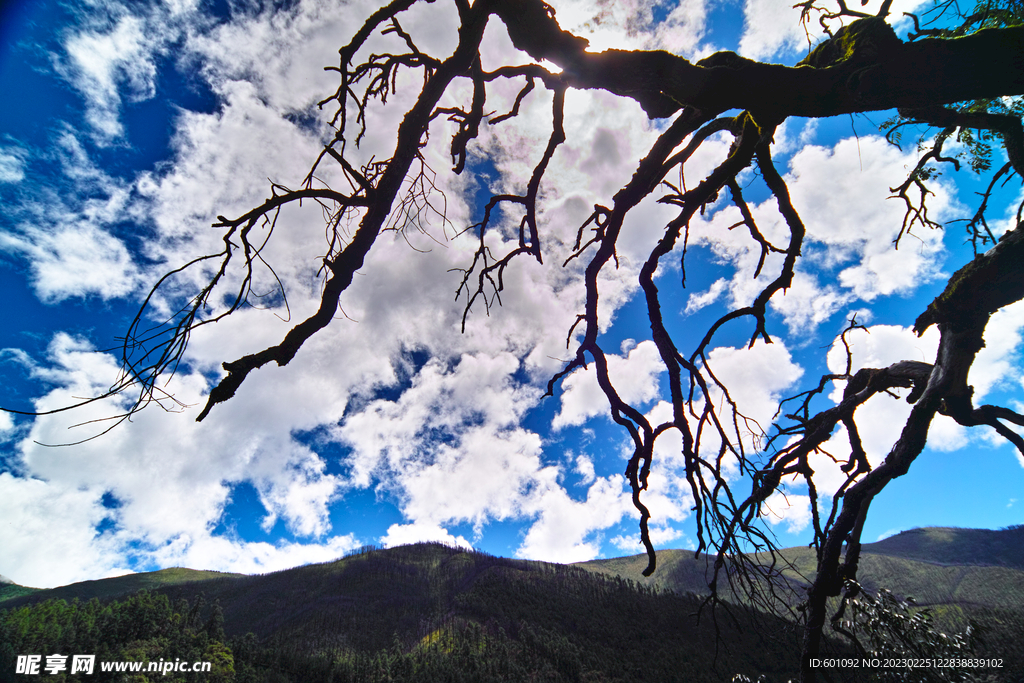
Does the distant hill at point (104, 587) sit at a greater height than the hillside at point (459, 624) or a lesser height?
greater

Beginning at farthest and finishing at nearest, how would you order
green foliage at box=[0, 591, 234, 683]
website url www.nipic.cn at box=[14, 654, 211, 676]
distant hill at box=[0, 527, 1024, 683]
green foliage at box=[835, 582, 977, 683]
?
distant hill at box=[0, 527, 1024, 683] < green foliage at box=[0, 591, 234, 683] < website url www.nipic.cn at box=[14, 654, 211, 676] < green foliage at box=[835, 582, 977, 683]

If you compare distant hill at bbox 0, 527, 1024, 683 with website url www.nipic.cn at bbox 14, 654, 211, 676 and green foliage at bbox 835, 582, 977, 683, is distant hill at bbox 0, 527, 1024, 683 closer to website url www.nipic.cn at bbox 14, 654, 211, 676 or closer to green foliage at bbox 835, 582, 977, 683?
website url www.nipic.cn at bbox 14, 654, 211, 676

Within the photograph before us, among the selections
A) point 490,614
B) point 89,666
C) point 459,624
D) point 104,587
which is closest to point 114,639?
point 89,666

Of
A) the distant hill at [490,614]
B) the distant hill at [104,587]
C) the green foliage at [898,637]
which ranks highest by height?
the distant hill at [104,587]

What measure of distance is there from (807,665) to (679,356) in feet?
6.23

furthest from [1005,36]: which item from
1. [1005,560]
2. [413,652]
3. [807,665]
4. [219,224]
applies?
[1005,560]

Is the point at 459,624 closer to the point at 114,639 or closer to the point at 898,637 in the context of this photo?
the point at 114,639

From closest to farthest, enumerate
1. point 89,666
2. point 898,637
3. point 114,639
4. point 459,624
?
point 898,637 → point 89,666 → point 114,639 → point 459,624

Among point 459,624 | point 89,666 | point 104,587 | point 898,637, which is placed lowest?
point 459,624

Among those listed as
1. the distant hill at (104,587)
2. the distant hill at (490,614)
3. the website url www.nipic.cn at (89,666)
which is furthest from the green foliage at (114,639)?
the distant hill at (104,587)

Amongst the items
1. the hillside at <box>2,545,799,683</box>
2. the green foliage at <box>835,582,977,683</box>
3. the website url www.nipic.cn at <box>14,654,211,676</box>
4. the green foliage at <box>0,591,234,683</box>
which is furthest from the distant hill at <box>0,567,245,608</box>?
the green foliage at <box>835,582,977,683</box>

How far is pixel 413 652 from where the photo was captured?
96500mm

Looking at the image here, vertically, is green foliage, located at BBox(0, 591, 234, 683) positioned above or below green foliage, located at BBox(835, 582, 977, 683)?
below

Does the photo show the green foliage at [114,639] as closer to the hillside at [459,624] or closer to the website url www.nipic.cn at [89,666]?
the website url www.nipic.cn at [89,666]
